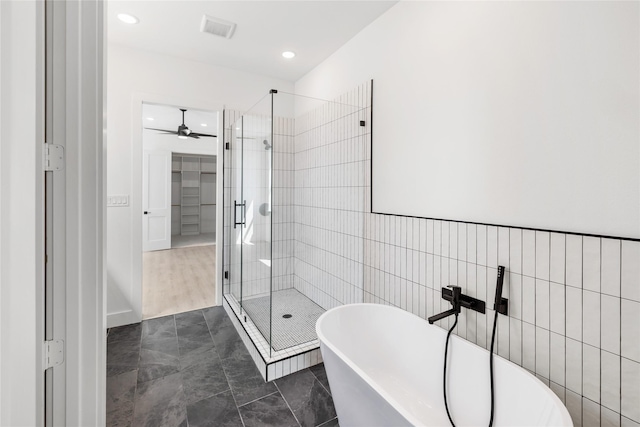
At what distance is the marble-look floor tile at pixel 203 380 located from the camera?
1809mm

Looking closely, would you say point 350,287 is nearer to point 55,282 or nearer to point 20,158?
point 55,282

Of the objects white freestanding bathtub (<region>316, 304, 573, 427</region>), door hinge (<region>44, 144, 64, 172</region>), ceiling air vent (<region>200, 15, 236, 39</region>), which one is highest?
ceiling air vent (<region>200, 15, 236, 39</region>)

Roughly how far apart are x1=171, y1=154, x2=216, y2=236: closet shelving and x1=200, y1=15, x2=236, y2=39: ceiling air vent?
16.5ft

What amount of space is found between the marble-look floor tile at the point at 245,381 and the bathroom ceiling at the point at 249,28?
8.65 ft

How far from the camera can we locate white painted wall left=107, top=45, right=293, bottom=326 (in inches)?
104

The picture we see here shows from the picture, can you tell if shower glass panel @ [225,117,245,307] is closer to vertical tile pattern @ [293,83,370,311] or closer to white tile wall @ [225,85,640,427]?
vertical tile pattern @ [293,83,370,311]

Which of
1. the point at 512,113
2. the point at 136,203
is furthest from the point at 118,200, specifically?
the point at 512,113

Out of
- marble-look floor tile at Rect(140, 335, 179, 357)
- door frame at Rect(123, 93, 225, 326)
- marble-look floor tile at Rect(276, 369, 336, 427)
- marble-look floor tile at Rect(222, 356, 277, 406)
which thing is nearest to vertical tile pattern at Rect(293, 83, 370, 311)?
marble-look floor tile at Rect(276, 369, 336, 427)

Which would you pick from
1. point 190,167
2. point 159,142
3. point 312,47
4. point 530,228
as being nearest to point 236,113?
point 312,47

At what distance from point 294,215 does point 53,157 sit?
2.35m

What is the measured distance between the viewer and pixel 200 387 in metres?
1.87

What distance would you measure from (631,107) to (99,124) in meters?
2.01

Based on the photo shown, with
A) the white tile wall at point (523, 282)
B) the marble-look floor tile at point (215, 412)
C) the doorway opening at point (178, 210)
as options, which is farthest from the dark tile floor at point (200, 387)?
the white tile wall at point (523, 282)

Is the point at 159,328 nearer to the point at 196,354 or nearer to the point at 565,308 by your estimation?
the point at 196,354
